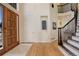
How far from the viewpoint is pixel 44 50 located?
9.00ft

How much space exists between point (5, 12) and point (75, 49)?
164 centimetres

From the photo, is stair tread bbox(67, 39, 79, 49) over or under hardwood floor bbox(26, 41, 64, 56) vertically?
over

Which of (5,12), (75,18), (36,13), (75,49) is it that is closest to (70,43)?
(75,49)

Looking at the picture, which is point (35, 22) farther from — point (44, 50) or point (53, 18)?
point (44, 50)

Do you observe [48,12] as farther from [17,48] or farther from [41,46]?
[17,48]

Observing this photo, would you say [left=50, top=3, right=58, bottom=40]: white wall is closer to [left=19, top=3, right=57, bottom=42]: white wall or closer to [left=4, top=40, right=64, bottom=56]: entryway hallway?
[left=19, top=3, right=57, bottom=42]: white wall

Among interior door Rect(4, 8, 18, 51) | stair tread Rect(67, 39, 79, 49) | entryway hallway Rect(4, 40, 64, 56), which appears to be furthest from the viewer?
interior door Rect(4, 8, 18, 51)

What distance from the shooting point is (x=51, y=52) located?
2.59m

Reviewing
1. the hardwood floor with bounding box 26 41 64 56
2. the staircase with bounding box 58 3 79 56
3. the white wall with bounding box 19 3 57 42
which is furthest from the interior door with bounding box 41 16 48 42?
the staircase with bounding box 58 3 79 56

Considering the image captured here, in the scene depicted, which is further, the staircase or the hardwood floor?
the staircase

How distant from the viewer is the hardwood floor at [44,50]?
2594mm

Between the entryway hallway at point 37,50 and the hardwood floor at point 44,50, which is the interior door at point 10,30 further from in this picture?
the hardwood floor at point 44,50

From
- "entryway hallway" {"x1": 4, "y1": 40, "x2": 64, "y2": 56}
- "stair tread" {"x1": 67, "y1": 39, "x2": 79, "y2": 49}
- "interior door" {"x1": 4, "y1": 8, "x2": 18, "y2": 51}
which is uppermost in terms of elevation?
"interior door" {"x1": 4, "y1": 8, "x2": 18, "y2": 51}

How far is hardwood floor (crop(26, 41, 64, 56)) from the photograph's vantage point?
2594 millimetres
